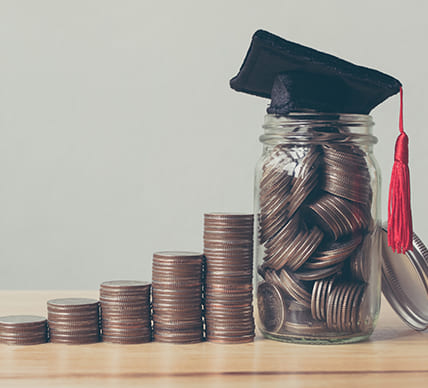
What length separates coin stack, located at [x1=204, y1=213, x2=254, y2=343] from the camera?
47.0 inches

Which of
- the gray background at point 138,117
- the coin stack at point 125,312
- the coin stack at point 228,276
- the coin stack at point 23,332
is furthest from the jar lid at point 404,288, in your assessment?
the gray background at point 138,117

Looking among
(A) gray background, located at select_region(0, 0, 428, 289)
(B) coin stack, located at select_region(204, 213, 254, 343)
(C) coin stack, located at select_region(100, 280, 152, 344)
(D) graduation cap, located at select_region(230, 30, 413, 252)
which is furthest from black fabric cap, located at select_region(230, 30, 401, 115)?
(A) gray background, located at select_region(0, 0, 428, 289)

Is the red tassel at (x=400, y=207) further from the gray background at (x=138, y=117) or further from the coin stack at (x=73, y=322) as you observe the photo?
the gray background at (x=138, y=117)

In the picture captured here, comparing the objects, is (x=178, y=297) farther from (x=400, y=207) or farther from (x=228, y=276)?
(x=400, y=207)

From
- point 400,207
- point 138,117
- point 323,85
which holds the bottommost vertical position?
point 400,207

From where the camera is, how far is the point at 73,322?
119 cm

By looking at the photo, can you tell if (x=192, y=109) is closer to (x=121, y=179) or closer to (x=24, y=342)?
(x=121, y=179)

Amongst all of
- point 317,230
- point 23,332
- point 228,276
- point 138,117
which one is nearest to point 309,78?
point 317,230

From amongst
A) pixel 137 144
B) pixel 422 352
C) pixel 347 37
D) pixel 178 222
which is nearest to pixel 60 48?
pixel 137 144

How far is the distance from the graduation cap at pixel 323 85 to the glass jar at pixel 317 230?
3 centimetres

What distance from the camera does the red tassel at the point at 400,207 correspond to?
1254 millimetres

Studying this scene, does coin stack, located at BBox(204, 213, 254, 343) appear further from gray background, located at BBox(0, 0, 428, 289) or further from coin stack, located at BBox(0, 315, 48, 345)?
gray background, located at BBox(0, 0, 428, 289)

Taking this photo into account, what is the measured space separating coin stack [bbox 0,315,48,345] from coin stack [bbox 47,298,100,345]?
18 mm

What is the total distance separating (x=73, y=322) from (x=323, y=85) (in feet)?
1.87
